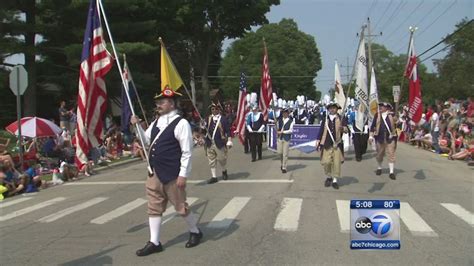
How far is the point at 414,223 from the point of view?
841cm

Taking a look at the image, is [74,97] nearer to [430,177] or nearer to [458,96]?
[430,177]

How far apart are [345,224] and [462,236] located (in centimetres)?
165

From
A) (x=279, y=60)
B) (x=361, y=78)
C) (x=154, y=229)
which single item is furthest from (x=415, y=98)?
(x=279, y=60)

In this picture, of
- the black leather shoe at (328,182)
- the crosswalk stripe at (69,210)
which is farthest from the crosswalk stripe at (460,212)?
the crosswalk stripe at (69,210)

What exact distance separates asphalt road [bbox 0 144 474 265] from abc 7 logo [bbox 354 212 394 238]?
6.96ft

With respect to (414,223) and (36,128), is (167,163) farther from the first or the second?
(36,128)

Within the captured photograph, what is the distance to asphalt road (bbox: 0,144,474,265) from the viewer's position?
6539 millimetres

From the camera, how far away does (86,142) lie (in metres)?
8.34

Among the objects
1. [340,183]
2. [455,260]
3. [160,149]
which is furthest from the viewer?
[340,183]

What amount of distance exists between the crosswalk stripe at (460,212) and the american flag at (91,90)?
602 cm

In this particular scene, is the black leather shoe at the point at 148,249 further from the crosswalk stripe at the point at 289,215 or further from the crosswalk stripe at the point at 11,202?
the crosswalk stripe at the point at 11,202

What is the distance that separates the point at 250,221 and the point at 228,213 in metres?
0.79

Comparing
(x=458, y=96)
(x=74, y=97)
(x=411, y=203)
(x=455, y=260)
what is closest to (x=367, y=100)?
(x=411, y=203)

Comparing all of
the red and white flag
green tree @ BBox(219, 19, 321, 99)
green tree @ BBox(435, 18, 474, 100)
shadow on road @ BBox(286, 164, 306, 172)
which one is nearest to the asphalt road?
shadow on road @ BBox(286, 164, 306, 172)
